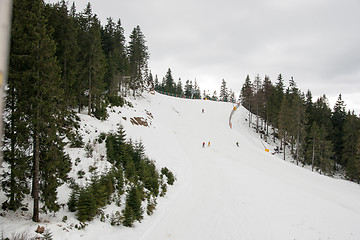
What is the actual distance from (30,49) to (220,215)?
13.6 metres

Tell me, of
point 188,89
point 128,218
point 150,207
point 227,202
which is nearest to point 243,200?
point 227,202

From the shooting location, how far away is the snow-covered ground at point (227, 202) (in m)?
10.0

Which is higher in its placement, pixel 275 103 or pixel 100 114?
pixel 275 103

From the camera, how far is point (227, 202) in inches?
556

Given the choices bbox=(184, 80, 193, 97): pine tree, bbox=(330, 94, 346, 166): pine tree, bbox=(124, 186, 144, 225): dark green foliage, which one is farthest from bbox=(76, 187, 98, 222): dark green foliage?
bbox=(184, 80, 193, 97): pine tree

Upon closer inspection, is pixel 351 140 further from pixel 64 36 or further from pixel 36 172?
pixel 64 36

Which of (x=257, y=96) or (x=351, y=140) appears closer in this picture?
(x=351, y=140)

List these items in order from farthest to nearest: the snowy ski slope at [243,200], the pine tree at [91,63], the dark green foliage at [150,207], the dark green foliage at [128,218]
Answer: the pine tree at [91,63] → the dark green foliage at [150,207] → the snowy ski slope at [243,200] → the dark green foliage at [128,218]

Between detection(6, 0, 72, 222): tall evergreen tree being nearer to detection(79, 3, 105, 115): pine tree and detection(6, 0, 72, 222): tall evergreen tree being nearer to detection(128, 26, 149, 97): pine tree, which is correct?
detection(79, 3, 105, 115): pine tree

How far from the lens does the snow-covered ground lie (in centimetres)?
1000

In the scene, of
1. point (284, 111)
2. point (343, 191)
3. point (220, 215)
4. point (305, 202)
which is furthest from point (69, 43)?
point (284, 111)

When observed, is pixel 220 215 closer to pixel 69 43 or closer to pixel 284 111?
pixel 69 43

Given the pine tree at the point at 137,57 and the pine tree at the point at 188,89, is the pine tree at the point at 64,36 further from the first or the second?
the pine tree at the point at 188,89

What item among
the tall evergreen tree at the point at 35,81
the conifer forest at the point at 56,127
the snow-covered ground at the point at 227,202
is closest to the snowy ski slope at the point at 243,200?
the snow-covered ground at the point at 227,202
